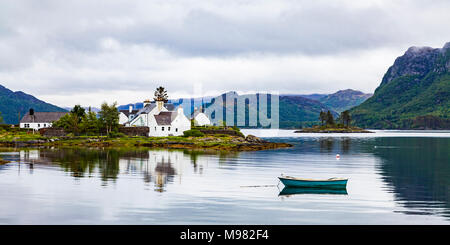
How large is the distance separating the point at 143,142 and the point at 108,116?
19.7 meters

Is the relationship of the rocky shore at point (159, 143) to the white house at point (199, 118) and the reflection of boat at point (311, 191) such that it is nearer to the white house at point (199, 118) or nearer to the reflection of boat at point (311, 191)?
the white house at point (199, 118)

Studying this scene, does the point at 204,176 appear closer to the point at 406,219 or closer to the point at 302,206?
the point at 302,206

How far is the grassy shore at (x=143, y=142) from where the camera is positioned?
361 feet

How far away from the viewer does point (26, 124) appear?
165 metres

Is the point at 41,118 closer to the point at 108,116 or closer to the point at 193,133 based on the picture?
the point at 108,116

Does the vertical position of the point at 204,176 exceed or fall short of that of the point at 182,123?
it falls short

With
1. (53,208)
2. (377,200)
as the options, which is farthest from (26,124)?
(377,200)

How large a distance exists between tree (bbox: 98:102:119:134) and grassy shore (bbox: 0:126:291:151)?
268 inches

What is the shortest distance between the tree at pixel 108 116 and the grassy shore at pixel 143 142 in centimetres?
681

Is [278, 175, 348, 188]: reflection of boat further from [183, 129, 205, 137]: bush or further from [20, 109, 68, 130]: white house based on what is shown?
[20, 109, 68, 130]: white house

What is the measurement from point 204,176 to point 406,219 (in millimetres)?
27826

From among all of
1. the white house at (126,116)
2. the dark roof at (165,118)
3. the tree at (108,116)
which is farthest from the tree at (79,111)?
the dark roof at (165,118)

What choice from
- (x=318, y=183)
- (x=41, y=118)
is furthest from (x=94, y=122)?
(x=318, y=183)
